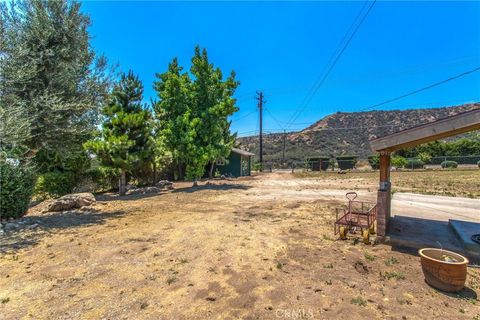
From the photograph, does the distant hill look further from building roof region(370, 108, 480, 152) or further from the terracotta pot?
the terracotta pot

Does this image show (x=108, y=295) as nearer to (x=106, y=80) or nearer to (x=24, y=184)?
(x=24, y=184)

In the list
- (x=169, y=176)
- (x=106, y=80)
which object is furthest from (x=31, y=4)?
(x=169, y=176)

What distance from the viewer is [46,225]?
693cm

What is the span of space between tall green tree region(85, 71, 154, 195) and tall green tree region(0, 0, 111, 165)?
281 cm

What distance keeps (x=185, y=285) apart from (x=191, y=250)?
1.35m

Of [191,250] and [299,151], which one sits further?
[299,151]

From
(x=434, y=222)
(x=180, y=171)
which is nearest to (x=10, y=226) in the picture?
(x=434, y=222)

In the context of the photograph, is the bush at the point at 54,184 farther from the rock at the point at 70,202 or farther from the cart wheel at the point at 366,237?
the cart wheel at the point at 366,237

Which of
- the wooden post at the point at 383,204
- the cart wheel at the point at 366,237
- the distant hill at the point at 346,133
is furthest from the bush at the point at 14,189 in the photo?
the distant hill at the point at 346,133

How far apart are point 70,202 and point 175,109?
819 cm

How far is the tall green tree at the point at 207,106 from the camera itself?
15.5m

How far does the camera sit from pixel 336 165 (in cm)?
3456

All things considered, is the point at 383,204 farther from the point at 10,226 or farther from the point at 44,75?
the point at 44,75

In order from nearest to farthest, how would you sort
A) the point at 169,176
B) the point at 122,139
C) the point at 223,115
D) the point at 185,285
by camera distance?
the point at 185,285
the point at 122,139
the point at 223,115
the point at 169,176
